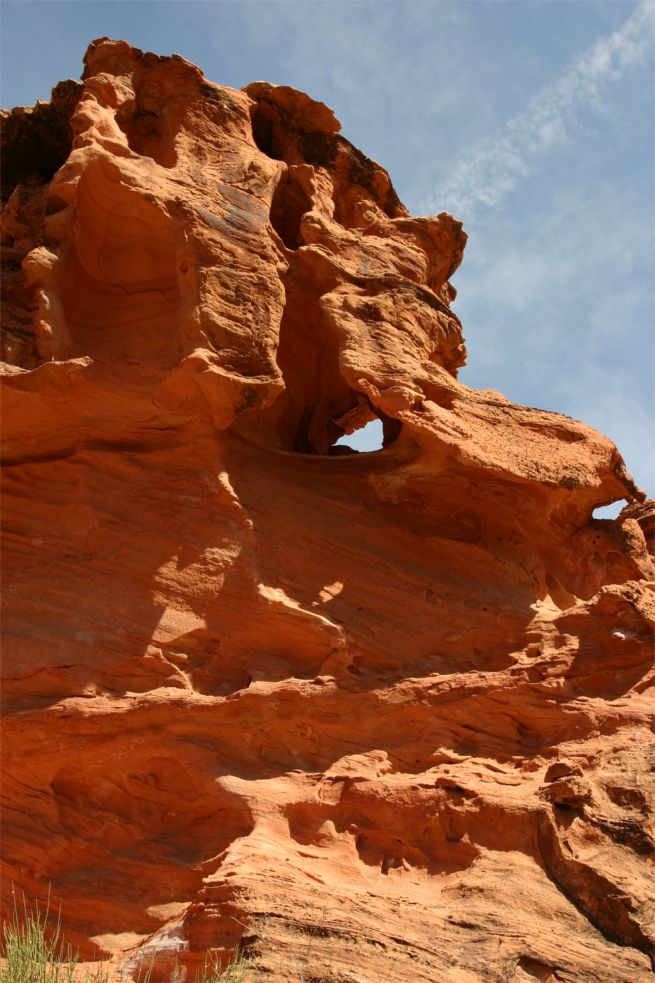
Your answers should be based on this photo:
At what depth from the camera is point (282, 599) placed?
9.21 metres

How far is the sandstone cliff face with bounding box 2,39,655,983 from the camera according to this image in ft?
24.4

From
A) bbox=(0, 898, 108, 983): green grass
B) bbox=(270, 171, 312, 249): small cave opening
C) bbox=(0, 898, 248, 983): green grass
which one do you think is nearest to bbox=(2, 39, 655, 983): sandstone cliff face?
bbox=(270, 171, 312, 249): small cave opening

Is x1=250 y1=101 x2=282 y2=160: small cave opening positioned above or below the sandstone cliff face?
above

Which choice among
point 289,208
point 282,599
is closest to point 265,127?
point 289,208

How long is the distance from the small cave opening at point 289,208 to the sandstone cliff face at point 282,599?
0.13 ft

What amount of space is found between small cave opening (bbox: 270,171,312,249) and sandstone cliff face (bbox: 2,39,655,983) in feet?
0.13

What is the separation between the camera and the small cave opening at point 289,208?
1177 cm

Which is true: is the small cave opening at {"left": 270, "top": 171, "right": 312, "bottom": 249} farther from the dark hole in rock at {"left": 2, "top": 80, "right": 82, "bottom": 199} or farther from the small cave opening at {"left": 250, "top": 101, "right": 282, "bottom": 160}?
the dark hole in rock at {"left": 2, "top": 80, "right": 82, "bottom": 199}

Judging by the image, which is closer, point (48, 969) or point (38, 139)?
point (48, 969)

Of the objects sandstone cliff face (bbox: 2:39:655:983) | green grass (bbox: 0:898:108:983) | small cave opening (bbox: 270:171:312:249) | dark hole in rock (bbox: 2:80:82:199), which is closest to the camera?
green grass (bbox: 0:898:108:983)

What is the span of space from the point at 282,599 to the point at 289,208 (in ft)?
17.4

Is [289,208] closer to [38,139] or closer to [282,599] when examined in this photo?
[38,139]

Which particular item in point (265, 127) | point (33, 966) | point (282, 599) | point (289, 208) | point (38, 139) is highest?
point (265, 127)

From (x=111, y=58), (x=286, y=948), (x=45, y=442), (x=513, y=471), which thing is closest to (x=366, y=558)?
(x=513, y=471)
